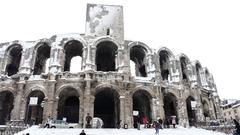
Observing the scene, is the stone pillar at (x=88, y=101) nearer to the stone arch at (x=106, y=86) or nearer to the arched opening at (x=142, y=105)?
the stone arch at (x=106, y=86)

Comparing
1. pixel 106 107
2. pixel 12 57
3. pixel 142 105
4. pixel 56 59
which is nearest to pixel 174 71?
pixel 142 105

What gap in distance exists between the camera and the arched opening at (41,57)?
29.8m

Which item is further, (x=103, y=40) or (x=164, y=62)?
(x=164, y=62)

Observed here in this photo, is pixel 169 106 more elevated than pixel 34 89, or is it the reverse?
pixel 34 89

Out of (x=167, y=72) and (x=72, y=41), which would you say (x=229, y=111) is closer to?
(x=167, y=72)

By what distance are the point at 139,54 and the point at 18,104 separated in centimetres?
1624

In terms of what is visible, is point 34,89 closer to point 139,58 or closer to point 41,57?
point 41,57

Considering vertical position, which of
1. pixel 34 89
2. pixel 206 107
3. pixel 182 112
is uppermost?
pixel 34 89

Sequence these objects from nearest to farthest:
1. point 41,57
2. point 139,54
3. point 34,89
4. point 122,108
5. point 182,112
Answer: point 122,108 < point 34,89 < point 182,112 < point 41,57 < point 139,54

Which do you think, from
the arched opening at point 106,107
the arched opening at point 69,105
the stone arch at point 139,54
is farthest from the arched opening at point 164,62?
the arched opening at point 69,105

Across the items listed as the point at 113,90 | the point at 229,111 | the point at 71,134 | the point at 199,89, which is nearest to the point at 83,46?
the point at 113,90

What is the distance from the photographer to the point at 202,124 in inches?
1094

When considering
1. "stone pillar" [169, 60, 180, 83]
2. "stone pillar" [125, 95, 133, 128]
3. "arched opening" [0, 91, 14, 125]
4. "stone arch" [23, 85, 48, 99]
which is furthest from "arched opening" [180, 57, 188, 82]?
"arched opening" [0, 91, 14, 125]

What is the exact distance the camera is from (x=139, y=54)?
3241 cm
